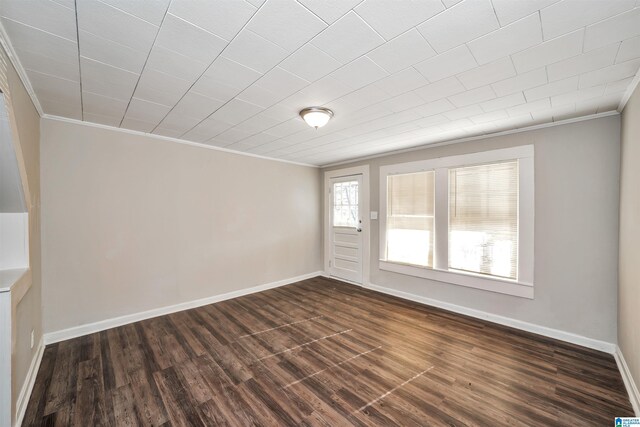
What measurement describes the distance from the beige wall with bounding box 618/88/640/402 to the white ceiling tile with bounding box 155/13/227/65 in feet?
10.8

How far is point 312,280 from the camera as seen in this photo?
5.57m

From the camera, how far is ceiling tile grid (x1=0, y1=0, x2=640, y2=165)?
1.36 meters

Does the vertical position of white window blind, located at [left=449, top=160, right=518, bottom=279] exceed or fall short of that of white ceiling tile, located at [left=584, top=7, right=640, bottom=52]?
it falls short

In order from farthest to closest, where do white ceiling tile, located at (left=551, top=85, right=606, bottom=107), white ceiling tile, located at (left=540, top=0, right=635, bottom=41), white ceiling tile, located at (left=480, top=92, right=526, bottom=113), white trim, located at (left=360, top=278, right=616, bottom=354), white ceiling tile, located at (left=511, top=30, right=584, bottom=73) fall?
white trim, located at (left=360, top=278, right=616, bottom=354), white ceiling tile, located at (left=480, top=92, right=526, bottom=113), white ceiling tile, located at (left=551, top=85, right=606, bottom=107), white ceiling tile, located at (left=511, top=30, right=584, bottom=73), white ceiling tile, located at (left=540, top=0, right=635, bottom=41)

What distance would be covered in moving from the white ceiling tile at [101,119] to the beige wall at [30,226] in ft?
1.29

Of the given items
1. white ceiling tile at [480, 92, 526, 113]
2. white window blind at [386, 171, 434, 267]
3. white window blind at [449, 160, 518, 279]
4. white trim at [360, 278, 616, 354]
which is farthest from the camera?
white window blind at [386, 171, 434, 267]

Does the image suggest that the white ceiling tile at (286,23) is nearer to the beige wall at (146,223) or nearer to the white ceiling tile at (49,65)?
the white ceiling tile at (49,65)

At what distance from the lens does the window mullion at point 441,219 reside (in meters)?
3.91

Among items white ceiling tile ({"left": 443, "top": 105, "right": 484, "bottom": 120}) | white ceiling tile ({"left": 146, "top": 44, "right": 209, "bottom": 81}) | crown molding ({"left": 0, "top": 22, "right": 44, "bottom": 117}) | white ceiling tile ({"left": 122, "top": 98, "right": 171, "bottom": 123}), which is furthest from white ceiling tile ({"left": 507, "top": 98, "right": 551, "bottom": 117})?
crown molding ({"left": 0, "top": 22, "right": 44, "bottom": 117})

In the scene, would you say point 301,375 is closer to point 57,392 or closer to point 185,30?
point 57,392

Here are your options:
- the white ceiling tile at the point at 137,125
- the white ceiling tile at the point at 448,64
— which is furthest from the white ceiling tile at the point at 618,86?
the white ceiling tile at the point at 137,125

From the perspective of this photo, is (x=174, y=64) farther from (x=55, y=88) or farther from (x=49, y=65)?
Answer: (x=55, y=88)

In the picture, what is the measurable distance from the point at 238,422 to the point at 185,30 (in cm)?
262

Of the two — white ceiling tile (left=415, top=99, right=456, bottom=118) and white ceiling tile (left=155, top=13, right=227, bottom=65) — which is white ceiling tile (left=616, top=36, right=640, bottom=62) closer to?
white ceiling tile (left=415, top=99, right=456, bottom=118)
